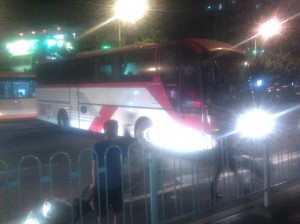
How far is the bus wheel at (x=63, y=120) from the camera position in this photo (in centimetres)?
1759

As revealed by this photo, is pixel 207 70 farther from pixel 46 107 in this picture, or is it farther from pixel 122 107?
pixel 46 107

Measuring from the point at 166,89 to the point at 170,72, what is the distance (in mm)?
511

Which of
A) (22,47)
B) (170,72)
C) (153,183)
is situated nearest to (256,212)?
(153,183)

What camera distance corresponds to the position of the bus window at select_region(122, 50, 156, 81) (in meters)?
12.8

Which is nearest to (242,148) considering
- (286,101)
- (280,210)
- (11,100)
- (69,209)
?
(280,210)

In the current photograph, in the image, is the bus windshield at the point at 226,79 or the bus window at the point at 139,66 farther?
the bus window at the point at 139,66

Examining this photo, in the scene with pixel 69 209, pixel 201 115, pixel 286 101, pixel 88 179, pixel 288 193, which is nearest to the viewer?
pixel 69 209

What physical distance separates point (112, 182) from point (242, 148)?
2225 millimetres

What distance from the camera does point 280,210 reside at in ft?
20.1

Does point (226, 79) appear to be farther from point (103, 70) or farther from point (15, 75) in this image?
point (15, 75)

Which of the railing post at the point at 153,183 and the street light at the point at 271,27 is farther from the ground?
the street light at the point at 271,27

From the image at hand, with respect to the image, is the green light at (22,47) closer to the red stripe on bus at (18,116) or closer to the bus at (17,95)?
the bus at (17,95)

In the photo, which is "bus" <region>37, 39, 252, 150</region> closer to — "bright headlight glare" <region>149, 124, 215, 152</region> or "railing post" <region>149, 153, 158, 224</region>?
"bright headlight glare" <region>149, 124, 215, 152</region>

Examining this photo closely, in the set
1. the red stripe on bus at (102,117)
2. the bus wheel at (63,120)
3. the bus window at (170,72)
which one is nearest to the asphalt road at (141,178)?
the red stripe on bus at (102,117)
